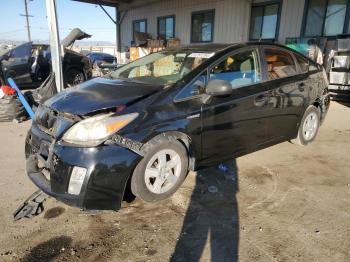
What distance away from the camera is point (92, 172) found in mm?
2557

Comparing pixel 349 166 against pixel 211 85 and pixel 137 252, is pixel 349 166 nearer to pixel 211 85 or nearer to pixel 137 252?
pixel 211 85

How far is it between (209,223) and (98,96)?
64.2 inches

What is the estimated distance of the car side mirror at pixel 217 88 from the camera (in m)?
3.13

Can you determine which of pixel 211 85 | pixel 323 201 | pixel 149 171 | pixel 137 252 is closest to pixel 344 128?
pixel 323 201

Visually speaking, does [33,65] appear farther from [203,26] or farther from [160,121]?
[160,121]

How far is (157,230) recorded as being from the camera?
2.72 meters

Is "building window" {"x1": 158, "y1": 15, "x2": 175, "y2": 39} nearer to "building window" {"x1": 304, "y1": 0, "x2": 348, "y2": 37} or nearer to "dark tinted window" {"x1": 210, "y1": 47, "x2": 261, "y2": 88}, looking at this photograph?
"building window" {"x1": 304, "y1": 0, "x2": 348, "y2": 37}

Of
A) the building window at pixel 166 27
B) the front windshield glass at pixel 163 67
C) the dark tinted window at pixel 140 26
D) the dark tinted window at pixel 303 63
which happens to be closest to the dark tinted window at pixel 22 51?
the building window at pixel 166 27

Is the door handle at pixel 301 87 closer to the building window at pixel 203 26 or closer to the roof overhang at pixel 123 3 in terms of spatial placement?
the building window at pixel 203 26

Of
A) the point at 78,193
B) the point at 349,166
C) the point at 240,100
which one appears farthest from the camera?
the point at 349,166

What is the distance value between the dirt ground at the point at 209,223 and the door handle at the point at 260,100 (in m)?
0.88

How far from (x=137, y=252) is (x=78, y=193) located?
688 millimetres

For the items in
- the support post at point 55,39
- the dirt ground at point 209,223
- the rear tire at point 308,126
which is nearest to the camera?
the dirt ground at point 209,223

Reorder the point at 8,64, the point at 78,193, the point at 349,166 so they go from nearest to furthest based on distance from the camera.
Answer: the point at 78,193 → the point at 349,166 → the point at 8,64
